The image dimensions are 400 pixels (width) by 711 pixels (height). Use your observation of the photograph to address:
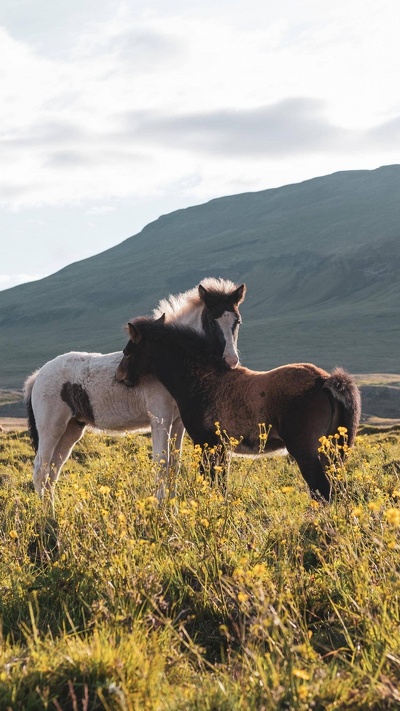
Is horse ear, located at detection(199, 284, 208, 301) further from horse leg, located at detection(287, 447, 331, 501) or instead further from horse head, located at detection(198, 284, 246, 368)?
horse leg, located at detection(287, 447, 331, 501)

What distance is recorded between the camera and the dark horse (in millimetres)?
8109

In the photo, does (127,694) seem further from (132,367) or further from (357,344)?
(357,344)

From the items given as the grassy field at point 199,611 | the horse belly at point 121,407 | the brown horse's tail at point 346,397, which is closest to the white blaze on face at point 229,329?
the horse belly at point 121,407

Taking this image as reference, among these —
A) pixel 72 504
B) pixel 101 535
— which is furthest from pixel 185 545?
pixel 72 504

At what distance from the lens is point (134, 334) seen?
10.3m

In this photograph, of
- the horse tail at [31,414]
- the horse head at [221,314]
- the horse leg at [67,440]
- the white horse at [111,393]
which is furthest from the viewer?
the horse tail at [31,414]

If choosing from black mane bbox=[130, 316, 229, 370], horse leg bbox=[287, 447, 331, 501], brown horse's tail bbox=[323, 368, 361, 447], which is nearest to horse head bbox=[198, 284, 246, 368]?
black mane bbox=[130, 316, 229, 370]

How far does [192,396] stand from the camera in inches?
372

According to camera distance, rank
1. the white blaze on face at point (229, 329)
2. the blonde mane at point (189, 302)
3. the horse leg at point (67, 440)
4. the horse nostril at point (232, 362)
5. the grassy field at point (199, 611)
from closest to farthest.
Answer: the grassy field at point (199, 611), the horse nostril at point (232, 362), the white blaze on face at point (229, 329), the blonde mane at point (189, 302), the horse leg at point (67, 440)

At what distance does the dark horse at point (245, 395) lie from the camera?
811cm

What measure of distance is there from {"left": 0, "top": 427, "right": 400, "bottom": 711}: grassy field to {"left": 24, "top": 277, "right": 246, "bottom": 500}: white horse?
2.78 m

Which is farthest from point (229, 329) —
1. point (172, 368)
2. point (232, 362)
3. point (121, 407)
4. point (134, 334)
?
point (121, 407)

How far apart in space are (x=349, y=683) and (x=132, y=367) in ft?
22.9

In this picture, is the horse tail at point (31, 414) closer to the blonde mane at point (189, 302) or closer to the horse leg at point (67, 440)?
the horse leg at point (67, 440)
